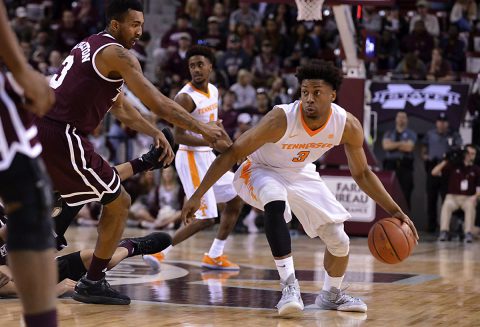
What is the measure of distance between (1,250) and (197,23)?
1224 centimetres

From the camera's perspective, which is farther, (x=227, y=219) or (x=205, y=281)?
(x=227, y=219)

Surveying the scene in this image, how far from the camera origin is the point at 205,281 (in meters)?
7.47

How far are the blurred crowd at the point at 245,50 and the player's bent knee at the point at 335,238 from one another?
25.2 ft

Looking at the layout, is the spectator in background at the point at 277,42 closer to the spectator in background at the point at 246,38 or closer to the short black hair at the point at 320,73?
the spectator in background at the point at 246,38

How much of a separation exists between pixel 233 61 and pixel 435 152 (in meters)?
4.19

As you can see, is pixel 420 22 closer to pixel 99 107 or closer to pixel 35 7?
pixel 35 7

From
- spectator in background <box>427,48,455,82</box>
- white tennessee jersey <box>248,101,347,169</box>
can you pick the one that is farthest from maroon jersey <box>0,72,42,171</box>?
spectator in background <box>427,48,455,82</box>

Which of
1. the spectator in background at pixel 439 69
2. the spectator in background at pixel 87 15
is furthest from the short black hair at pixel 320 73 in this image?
the spectator in background at pixel 87 15

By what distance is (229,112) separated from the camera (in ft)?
47.1

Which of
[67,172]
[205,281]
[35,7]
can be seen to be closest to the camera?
[67,172]

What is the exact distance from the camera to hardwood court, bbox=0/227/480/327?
5.43 meters

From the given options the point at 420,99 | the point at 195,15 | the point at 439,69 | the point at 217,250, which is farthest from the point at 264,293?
the point at 195,15

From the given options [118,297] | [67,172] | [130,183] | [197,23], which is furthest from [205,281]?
[197,23]

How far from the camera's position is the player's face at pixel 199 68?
8477 millimetres
